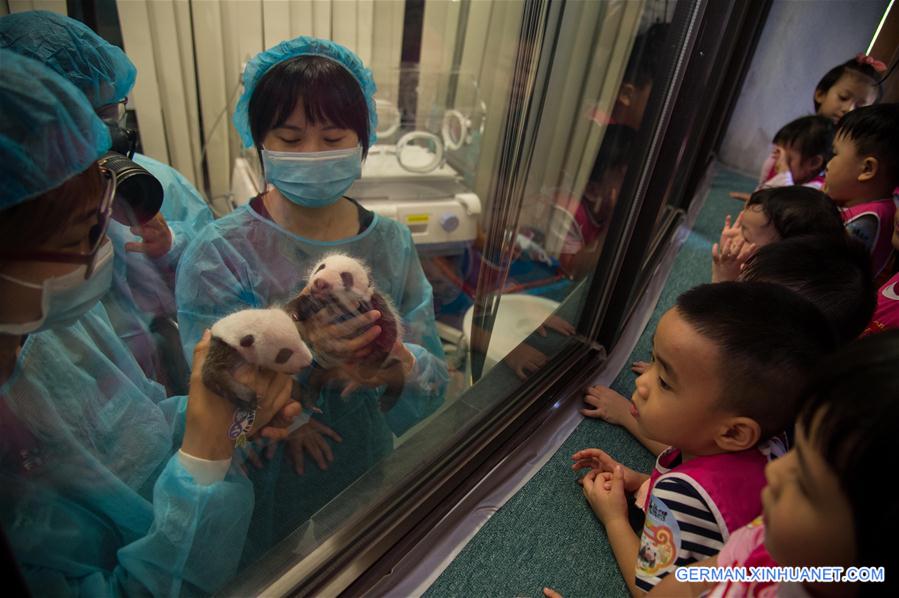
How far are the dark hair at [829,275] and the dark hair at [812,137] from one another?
162cm

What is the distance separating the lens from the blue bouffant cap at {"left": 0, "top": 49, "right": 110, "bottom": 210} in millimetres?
437

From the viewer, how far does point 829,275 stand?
3.83ft

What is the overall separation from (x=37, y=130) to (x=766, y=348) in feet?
3.26

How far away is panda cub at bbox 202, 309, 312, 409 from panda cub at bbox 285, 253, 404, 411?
2.4 inches

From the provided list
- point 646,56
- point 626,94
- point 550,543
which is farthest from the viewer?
point 626,94

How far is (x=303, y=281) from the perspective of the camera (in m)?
0.83

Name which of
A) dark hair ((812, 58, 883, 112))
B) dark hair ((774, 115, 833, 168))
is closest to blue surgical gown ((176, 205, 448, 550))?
dark hair ((774, 115, 833, 168))

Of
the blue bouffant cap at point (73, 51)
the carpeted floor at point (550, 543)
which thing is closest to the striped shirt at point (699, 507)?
the carpeted floor at point (550, 543)

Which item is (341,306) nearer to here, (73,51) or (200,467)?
(200,467)

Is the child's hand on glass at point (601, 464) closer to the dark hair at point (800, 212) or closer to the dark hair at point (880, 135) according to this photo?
the dark hair at point (800, 212)

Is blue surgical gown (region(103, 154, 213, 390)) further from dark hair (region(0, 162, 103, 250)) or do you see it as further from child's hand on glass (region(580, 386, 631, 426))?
child's hand on glass (region(580, 386, 631, 426))

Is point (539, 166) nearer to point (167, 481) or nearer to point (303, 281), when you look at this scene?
point (303, 281)

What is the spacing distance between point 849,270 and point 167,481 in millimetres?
1440

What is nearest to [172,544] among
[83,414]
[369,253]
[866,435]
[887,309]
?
[83,414]
